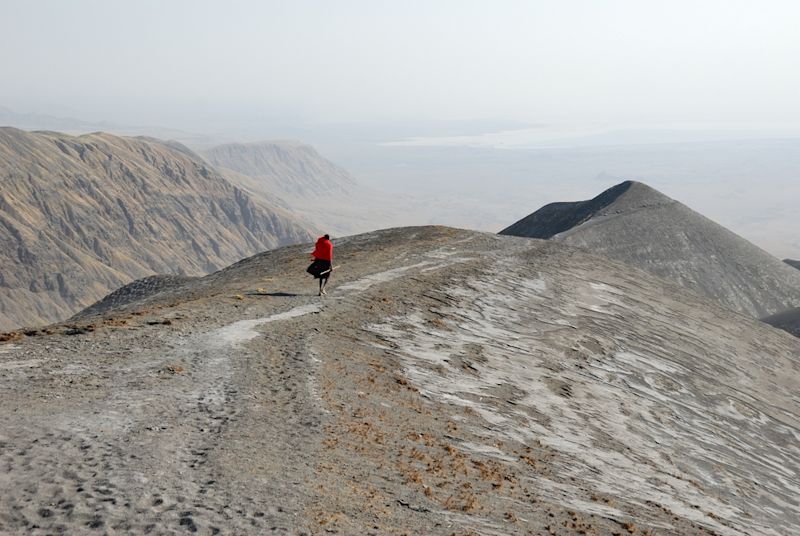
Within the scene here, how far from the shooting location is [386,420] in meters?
17.0

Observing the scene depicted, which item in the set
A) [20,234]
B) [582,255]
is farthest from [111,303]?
[20,234]

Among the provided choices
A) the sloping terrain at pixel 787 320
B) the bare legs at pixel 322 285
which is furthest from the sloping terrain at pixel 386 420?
the sloping terrain at pixel 787 320

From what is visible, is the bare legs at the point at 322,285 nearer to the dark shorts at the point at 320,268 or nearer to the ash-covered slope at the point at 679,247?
the dark shorts at the point at 320,268

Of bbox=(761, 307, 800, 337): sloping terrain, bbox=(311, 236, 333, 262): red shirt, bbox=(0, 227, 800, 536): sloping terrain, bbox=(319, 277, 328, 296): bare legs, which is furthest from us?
bbox=(761, 307, 800, 337): sloping terrain

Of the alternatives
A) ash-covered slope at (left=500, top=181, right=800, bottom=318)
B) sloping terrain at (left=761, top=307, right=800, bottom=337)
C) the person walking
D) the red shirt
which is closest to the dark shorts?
the person walking

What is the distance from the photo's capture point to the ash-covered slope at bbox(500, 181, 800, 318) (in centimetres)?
7281

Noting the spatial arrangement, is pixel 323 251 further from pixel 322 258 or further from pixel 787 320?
pixel 787 320

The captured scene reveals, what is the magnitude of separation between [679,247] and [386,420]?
69752 mm

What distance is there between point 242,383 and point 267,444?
3.75m

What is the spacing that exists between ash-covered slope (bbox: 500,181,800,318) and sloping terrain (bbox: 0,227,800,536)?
36.9 metres

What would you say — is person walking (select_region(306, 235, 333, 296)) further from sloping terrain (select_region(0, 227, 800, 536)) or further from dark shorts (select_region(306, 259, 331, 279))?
sloping terrain (select_region(0, 227, 800, 536))

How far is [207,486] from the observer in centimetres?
1188

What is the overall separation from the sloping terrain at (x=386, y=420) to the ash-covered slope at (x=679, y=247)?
36.9m

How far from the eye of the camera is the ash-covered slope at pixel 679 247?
7281cm
